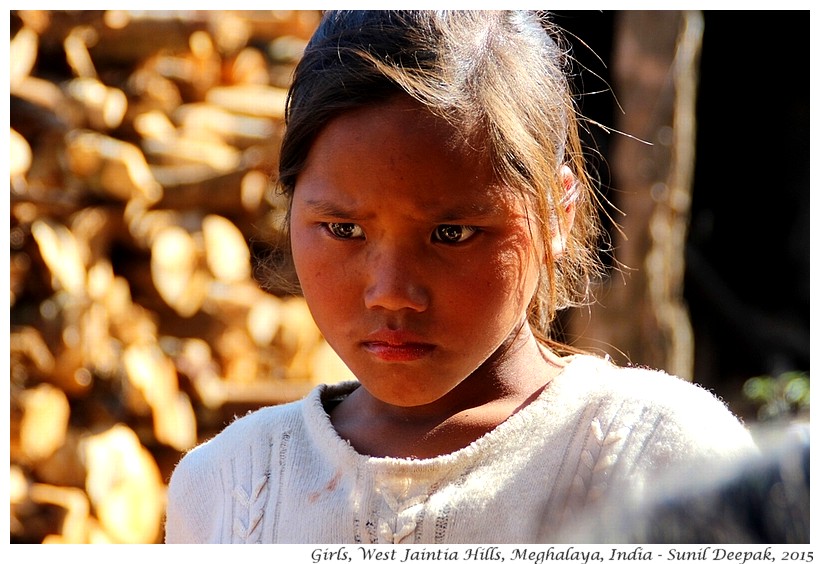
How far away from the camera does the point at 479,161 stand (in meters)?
0.75

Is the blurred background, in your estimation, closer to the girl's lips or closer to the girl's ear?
the girl's ear

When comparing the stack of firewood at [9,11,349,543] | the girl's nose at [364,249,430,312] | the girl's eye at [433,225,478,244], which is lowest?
the stack of firewood at [9,11,349,543]

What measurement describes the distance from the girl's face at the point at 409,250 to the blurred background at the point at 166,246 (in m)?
0.70

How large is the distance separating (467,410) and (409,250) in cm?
19

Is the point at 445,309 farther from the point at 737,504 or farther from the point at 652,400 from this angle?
the point at 737,504

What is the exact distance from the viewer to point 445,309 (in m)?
0.76

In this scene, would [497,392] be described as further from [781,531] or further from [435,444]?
[781,531]

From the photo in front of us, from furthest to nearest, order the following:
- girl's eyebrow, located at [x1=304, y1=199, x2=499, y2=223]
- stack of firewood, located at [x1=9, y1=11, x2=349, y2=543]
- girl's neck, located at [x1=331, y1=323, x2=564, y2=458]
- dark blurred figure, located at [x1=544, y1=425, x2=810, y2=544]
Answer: stack of firewood, located at [x1=9, y1=11, x2=349, y2=543]
girl's neck, located at [x1=331, y1=323, x2=564, y2=458]
girl's eyebrow, located at [x1=304, y1=199, x2=499, y2=223]
dark blurred figure, located at [x1=544, y1=425, x2=810, y2=544]

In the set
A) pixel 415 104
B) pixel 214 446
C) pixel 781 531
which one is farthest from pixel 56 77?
pixel 781 531

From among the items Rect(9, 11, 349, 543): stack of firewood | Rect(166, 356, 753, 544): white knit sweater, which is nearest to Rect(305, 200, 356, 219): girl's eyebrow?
Rect(166, 356, 753, 544): white knit sweater

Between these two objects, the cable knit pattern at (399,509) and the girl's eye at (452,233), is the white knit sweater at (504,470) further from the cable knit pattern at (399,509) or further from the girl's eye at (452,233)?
the girl's eye at (452,233)

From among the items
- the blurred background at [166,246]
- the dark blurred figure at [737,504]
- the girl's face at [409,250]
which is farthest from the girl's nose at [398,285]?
the blurred background at [166,246]

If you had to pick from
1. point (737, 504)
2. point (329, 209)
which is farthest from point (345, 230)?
point (737, 504)

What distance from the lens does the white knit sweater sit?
77 cm
